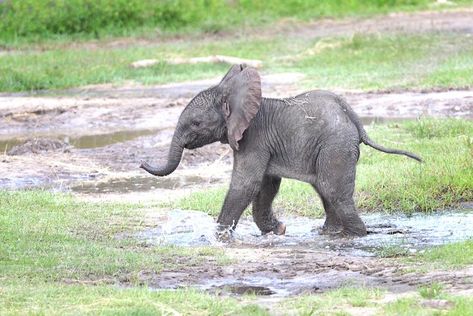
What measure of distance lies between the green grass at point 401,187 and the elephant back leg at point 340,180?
45.1 inches

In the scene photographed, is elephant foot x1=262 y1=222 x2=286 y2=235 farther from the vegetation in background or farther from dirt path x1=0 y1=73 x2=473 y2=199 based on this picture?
the vegetation in background

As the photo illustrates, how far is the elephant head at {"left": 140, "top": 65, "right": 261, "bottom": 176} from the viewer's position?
10.2m

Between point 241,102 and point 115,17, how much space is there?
1698 centimetres

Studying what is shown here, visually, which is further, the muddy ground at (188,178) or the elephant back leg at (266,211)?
the elephant back leg at (266,211)

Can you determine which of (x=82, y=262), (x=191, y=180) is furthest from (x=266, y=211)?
(x=191, y=180)

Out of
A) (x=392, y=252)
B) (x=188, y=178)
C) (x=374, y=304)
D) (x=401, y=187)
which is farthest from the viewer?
(x=188, y=178)

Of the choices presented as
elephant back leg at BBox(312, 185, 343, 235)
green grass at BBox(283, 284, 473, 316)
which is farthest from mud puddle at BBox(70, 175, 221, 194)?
green grass at BBox(283, 284, 473, 316)

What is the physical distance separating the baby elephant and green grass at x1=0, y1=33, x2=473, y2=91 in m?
7.94

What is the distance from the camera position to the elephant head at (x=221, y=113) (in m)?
10.2

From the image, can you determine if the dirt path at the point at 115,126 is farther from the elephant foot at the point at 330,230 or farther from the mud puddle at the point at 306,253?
the elephant foot at the point at 330,230

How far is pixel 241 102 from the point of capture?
1025 centimetres

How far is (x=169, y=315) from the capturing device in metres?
7.15

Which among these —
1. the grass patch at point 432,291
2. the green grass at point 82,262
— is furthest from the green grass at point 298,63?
the grass patch at point 432,291

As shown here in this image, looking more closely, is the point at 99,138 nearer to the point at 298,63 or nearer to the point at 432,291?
the point at 298,63
